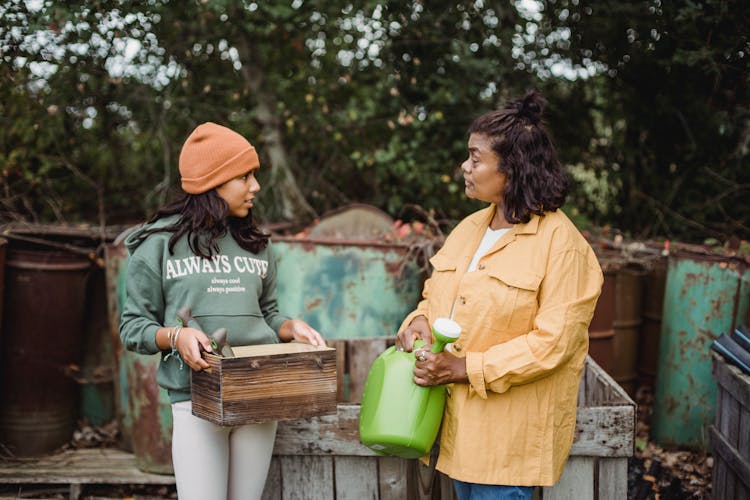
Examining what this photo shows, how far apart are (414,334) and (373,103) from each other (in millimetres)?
3446

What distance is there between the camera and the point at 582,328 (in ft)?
6.59

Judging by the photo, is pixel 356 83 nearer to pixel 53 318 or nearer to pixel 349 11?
pixel 349 11

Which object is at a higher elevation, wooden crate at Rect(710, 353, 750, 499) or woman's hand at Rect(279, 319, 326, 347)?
woman's hand at Rect(279, 319, 326, 347)

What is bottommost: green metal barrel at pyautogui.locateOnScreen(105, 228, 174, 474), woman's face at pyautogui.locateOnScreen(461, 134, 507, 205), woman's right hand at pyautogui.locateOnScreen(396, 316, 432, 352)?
green metal barrel at pyautogui.locateOnScreen(105, 228, 174, 474)

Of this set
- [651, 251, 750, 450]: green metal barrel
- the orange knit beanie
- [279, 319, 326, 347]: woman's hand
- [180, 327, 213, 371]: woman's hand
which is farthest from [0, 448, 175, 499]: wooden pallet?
[651, 251, 750, 450]: green metal barrel

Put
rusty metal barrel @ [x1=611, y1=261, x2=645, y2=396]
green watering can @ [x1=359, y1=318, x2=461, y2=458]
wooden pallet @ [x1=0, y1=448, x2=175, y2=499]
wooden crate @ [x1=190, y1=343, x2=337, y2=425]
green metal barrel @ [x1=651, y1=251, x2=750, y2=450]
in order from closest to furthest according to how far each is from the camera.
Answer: wooden crate @ [x1=190, y1=343, x2=337, y2=425]
green watering can @ [x1=359, y1=318, x2=461, y2=458]
wooden pallet @ [x1=0, y1=448, x2=175, y2=499]
green metal barrel @ [x1=651, y1=251, x2=750, y2=450]
rusty metal barrel @ [x1=611, y1=261, x2=645, y2=396]

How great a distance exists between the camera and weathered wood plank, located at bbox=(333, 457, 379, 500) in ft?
8.39

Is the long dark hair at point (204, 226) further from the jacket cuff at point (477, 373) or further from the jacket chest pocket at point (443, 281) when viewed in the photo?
the jacket cuff at point (477, 373)

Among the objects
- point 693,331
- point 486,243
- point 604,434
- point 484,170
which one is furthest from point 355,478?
point 693,331

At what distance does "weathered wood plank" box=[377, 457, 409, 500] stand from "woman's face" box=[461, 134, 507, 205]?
108 cm

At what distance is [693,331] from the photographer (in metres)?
4.07

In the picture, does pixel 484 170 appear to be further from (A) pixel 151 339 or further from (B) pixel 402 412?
(A) pixel 151 339

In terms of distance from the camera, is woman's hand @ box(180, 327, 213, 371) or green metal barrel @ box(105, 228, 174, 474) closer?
woman's hand @ box(180, 327, 213, 371)

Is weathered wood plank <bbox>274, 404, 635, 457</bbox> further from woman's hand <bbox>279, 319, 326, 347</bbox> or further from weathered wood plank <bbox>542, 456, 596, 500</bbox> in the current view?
woman's hand <bbox>279, 319, 326, 347</bbox>
